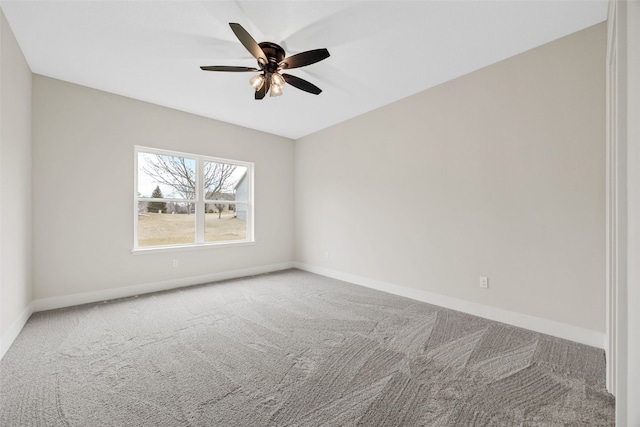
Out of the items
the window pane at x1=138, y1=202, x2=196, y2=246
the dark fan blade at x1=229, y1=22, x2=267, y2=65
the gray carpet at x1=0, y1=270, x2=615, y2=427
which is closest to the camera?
the gray carpet at x1=0, y1=270, x2=615, y2=427

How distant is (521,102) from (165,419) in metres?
3.90

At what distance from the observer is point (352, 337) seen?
8.15 ft

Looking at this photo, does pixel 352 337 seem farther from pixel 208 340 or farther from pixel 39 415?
pixel 39 415

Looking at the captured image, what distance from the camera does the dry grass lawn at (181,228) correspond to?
3.92 m

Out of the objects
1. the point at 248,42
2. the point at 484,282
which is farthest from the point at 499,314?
the point at 248,42

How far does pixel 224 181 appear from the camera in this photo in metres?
4.74

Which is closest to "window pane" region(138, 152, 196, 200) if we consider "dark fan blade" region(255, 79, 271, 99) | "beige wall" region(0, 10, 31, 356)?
"beige wall" region(0, 10, 31, 356)

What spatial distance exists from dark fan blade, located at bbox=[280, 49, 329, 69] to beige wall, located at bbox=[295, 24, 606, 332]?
184 centimetres

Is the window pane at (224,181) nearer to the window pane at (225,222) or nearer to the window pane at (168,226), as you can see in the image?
the window pane at (225,222)

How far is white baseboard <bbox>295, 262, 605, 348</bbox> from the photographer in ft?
7.65

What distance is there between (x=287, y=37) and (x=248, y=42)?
1.50ft

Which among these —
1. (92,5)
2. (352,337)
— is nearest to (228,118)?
(92,5)

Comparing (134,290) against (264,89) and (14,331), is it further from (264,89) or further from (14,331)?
(264,89)

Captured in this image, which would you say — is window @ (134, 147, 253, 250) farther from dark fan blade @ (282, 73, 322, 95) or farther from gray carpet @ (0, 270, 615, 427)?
dark fan blade @ (282, 73, 322, 95)
